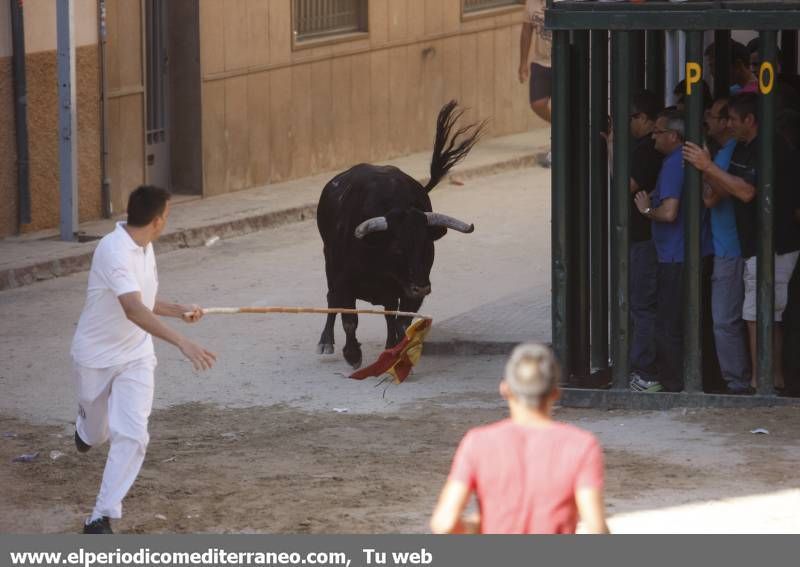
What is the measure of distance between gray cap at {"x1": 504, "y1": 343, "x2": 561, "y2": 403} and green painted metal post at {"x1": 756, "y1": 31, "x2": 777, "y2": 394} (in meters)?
5.07

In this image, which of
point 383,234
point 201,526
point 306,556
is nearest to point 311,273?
point 383,234

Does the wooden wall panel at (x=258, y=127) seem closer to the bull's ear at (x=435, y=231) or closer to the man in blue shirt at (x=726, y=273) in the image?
the bull's ear at (x=435, y=231)

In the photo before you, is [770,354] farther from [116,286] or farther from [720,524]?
[116,286]

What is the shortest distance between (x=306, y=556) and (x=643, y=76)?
5.33 m

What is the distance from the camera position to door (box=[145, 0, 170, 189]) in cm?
1825

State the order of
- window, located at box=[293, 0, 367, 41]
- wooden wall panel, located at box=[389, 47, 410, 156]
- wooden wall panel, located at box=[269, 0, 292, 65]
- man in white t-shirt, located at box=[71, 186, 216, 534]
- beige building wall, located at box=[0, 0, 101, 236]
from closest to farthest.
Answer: man in white t-shirt, located at box=[71, 186, 216, 534]
beige building wall, located at box=[0, 0, 101, 236]
wooden wall panel, located at box=[269, 0, 292, 65]
window, located at box=[293, 0, 367, 41]
wooden wall panel, located at box=[389, 47, 410, 156]

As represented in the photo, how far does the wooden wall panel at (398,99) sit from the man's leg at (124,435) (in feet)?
43.4

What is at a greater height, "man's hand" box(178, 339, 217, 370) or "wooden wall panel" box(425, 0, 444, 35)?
"wooden wall panel" box(425, 0, 444, 35)

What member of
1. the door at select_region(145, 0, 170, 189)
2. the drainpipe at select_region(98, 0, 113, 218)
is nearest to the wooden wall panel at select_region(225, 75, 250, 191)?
the door at select_region(145, 0, 170, 189)

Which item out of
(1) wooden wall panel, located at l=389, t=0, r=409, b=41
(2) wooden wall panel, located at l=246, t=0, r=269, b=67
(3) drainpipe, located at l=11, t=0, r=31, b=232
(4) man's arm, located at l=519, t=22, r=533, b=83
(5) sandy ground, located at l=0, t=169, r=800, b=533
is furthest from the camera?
(1) wooden wall panel, located at l=389, t=0, r=409, b=41

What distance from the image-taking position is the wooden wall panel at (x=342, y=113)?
2031cm

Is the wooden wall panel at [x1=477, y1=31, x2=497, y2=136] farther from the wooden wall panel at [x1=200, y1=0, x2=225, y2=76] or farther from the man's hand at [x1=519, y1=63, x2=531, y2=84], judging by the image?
the wooden wall panel at [x1=200, y1=0, x2=225, y2=76]

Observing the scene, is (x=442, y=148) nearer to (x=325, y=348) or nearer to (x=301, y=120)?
(x=325, y=348)

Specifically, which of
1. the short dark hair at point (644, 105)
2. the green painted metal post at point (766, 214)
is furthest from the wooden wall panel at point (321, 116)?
the green painted metal post at point (766, 214)
